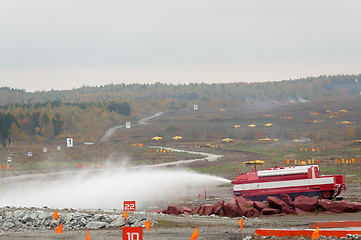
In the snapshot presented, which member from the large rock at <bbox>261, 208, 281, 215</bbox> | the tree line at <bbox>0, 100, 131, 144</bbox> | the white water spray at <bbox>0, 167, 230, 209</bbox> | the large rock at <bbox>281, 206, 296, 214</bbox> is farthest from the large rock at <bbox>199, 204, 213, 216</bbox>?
the tree line at <bbox>0, 100, 131, 144</bbox>

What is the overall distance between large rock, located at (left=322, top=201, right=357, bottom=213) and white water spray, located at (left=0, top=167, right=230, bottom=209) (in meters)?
20.3

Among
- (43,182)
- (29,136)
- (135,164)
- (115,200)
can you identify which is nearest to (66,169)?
(135,164)

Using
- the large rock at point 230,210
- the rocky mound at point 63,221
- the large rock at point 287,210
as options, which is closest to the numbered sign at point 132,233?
the rocky mound at point 63,221

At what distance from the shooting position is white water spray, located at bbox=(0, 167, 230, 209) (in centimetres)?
5912

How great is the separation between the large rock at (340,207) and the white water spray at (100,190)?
2027cm

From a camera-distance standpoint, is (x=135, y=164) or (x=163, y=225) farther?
(x=135, y=164)

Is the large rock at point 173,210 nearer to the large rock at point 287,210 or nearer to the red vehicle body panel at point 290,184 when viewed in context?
the large rock at point 287,210

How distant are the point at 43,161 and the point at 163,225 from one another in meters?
87.9

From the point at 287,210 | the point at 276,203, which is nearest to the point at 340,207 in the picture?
the point at 287,210

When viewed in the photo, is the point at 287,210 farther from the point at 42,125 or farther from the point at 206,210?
the point at 42,125

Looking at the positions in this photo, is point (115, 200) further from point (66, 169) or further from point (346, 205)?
point (66, 169)

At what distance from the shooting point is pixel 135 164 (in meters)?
110

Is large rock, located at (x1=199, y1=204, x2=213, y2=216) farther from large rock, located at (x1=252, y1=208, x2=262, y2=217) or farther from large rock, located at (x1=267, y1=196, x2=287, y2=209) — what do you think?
large rock, located at (x1=267, y1=196, x2=287, y2=209)

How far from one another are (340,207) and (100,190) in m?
36.6
